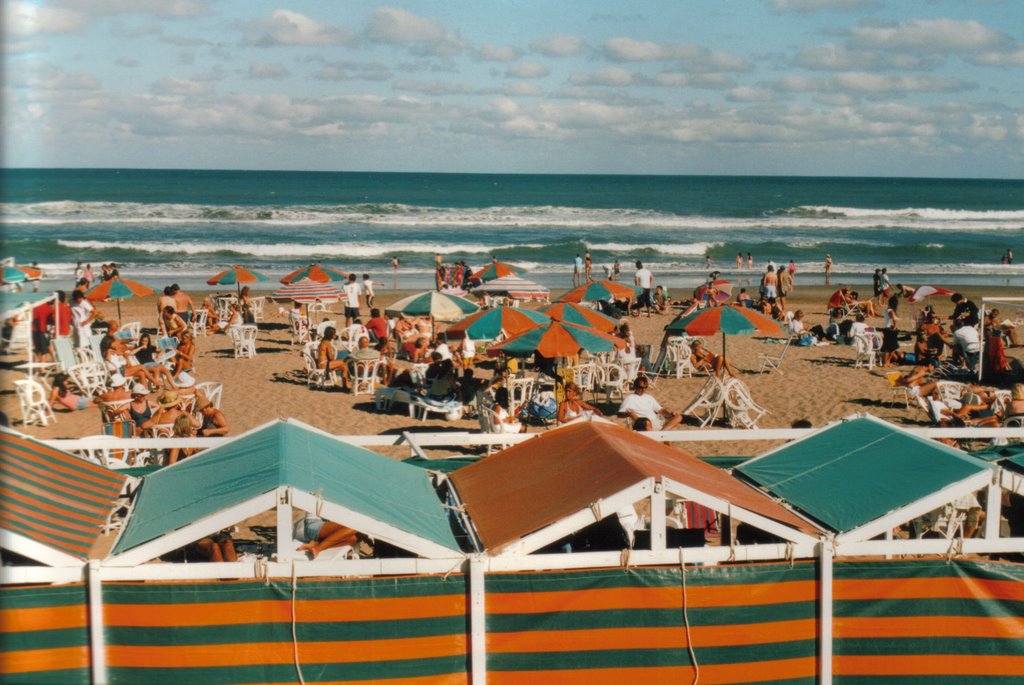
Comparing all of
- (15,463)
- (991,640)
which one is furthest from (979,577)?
(15,463)

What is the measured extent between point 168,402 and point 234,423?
256 centimetres

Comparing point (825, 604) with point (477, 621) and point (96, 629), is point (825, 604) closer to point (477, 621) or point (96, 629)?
point (477, 621)

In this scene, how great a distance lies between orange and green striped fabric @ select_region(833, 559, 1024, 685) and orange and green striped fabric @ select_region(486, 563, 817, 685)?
0.62ft

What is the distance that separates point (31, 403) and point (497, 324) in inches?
230

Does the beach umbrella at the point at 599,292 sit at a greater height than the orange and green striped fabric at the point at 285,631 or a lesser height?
greater

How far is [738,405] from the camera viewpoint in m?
12.1

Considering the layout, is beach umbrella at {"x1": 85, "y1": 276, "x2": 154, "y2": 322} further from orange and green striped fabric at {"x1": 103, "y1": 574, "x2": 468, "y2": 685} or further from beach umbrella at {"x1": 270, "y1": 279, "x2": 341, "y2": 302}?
orange and green striped fabric at {"x1": 103, "y1": 574, "x2": 468, "y2": 685}

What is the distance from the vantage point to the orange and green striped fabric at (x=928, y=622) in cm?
424

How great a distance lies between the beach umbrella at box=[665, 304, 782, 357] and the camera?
11.1 metres

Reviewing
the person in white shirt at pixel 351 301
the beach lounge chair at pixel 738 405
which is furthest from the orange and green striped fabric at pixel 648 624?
the person in white shirt at pixel 351 301

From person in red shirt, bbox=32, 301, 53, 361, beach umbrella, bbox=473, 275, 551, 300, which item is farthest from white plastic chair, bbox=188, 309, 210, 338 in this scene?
beach umbrella, bbox=473, 275, 551, 300

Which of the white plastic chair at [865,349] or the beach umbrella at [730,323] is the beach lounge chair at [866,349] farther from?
the beach umbrella at [730,323]

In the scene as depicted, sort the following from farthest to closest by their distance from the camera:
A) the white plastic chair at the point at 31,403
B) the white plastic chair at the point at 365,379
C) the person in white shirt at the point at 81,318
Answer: the person in white shirt at the point at 81,318 < the white plastic chair at the point at 365,379 < the white plastic chair at the point at 31,403

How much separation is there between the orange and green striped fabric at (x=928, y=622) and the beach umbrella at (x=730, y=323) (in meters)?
6.80
